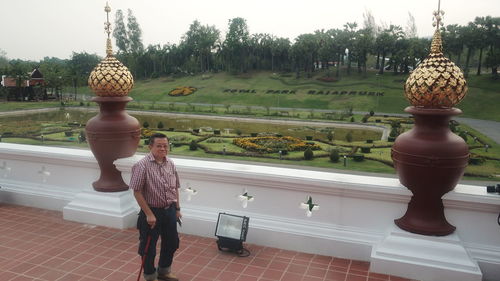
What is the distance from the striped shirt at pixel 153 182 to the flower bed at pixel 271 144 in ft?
49.9

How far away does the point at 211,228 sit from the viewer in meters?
4.62

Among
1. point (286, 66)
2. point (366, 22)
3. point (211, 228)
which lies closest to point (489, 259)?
point (211, 228)

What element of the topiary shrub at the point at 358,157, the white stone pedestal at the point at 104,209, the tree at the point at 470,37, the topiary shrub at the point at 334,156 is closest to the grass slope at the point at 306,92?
the tree at the point at 470,37

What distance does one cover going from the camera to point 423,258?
3.66m

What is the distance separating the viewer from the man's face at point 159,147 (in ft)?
10.9

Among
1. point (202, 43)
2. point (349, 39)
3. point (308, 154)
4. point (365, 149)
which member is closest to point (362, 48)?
point (349, 39)

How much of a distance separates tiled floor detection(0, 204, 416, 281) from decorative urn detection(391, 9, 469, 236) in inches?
29.4

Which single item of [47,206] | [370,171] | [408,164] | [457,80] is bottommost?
[370,171]

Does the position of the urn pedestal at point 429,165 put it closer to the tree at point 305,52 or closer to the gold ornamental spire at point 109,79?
the gold ornamental spire at point 109,79

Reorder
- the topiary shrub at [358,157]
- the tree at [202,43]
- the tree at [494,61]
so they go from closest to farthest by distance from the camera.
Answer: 1. the topiary shrub at [358,157]
2. the tree at [494,61]
3. the tree at [202,43]

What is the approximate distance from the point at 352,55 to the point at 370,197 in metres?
50.7

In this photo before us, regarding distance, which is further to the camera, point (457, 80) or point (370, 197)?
point (370, 197)

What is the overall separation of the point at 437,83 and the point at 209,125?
26.5 metres

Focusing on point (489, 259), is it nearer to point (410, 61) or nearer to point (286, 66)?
point (410, 61)
